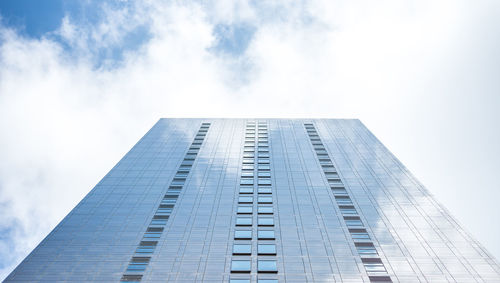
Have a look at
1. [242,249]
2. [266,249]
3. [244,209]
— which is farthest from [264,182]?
[242,249]

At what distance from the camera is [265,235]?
139 feet

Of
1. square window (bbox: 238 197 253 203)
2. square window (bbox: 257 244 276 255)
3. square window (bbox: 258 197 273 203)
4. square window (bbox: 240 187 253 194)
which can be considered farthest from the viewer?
square window (bbox: 240 187 253 194)

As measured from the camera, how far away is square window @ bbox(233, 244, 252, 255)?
3949 cm

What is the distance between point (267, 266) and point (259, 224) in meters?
7.73

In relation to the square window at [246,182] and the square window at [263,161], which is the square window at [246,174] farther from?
the square window at [263,161]

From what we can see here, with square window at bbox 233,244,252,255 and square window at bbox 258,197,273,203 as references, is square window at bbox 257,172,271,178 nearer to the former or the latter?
square window at bbox 258,197,273,203

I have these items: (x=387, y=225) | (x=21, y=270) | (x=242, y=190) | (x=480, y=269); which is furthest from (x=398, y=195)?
(x=21, y=270)

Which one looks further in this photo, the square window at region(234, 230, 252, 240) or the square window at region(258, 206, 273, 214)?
the square window at region(258, 206, 273, 214)

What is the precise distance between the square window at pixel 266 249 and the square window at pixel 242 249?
1.19 metres

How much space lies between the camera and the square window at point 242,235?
4209 cm

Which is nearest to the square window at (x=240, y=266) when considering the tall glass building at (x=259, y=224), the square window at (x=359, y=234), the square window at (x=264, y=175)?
the tall glass building at (x=259, y=224)

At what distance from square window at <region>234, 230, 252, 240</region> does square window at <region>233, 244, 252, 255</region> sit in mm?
1398

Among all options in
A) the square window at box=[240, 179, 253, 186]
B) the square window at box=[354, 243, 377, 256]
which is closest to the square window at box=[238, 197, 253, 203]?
the square window at box=[240, 179, 253, 186]

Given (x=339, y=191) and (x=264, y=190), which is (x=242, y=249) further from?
(x=339, y=191)
